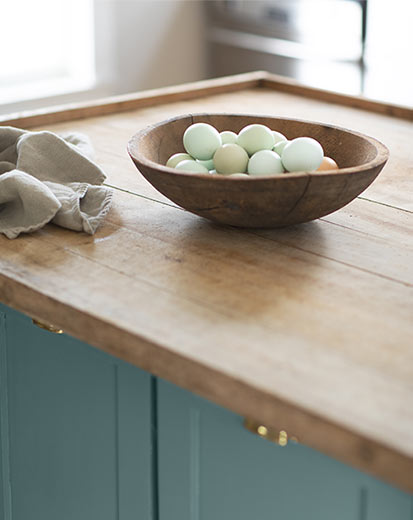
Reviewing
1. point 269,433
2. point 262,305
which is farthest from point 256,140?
point 269,433

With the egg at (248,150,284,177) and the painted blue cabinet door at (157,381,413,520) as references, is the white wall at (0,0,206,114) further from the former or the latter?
the painted blue cabinet door at (157,381,413,520)

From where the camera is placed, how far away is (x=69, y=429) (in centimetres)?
116

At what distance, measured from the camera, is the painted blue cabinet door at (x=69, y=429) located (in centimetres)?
106

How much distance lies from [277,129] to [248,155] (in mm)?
197

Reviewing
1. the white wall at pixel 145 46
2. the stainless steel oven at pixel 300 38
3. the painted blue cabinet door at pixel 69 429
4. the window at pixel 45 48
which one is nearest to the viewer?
the painted blue cabinet door at pixel 69 429

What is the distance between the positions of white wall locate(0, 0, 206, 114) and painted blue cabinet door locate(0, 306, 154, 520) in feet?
8.54

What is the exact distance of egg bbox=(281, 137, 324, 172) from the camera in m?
1.13

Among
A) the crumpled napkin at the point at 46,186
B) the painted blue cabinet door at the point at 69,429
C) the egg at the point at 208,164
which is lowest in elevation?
the painted blue cabinet door at the point at 69,429

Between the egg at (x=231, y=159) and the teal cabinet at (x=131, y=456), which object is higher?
the egg at (x=231, y=159)

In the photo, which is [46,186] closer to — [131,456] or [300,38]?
[131,456]

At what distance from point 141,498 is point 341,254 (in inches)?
16.7

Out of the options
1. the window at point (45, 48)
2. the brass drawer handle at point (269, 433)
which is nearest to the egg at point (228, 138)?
the brass drawer handle at point (269, 433)

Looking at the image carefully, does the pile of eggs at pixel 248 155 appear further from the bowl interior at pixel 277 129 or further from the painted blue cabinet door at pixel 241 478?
the painted blue cabinet door at pixel 241 478

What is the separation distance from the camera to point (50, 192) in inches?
47.5
